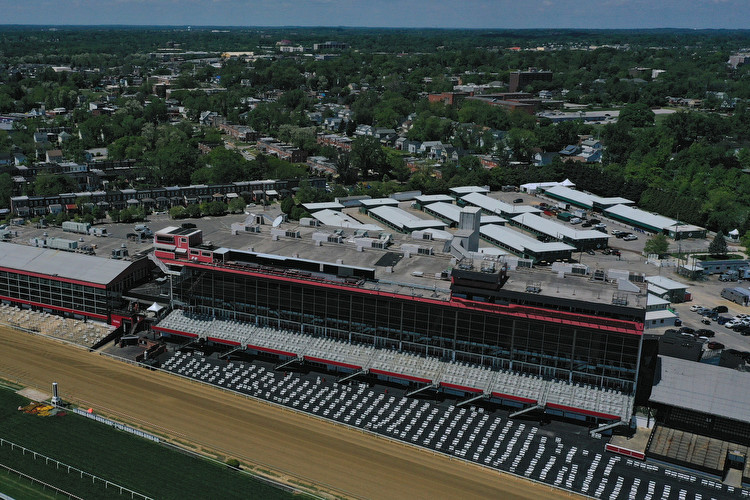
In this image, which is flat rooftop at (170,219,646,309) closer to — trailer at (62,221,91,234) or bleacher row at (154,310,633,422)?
bleacher row at (154,310,633,422)

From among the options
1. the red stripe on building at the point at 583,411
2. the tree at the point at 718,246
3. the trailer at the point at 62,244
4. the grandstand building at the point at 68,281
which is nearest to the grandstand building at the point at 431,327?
the red stripe on building at the point at 583,411

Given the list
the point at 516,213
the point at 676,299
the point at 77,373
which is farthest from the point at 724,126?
the point at 77,373

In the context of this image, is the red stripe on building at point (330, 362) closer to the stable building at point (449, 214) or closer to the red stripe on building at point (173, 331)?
the red stripe on building at point (173, 331)

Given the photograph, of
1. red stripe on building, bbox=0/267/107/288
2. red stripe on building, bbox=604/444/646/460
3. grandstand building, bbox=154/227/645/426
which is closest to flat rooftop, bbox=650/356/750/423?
grandstand building, bbox=154/227/645/426

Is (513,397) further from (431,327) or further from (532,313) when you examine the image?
(431,327)

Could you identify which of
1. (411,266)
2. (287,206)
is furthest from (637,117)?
(411,266)

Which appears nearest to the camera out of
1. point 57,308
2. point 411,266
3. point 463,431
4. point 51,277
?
point 463,431
